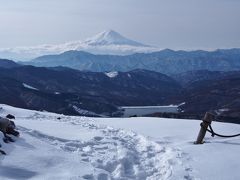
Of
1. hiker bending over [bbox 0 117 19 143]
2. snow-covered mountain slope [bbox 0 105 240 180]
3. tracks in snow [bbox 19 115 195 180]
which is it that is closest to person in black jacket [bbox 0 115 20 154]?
hiker bending over [bbox 0 117 19 143]

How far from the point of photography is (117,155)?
12.4 m


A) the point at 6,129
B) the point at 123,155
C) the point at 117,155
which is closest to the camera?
the point at 123,155

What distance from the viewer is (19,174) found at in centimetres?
971

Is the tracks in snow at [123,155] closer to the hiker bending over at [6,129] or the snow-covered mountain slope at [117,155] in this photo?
the snow-covered mountain slope at [117,155]

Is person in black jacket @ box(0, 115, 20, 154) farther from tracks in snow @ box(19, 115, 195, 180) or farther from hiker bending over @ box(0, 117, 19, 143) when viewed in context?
tracks in snow @ box(19, 115, 195, 180)

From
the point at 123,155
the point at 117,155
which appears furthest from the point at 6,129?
the point at 123,155

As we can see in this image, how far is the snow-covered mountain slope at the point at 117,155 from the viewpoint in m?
10.3

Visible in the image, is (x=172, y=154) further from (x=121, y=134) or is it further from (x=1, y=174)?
(x=1, y=174)

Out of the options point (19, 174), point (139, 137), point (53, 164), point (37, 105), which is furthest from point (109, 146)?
point (37, 105)

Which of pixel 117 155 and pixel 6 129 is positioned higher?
pixel 6 129

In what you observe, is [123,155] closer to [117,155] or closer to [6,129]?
[117,155]

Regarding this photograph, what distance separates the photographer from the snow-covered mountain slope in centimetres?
1030

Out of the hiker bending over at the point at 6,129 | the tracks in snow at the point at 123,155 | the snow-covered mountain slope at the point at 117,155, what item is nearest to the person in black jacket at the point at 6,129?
the hiker bending over at the point at 6,129

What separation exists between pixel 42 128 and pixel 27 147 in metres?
4.47
